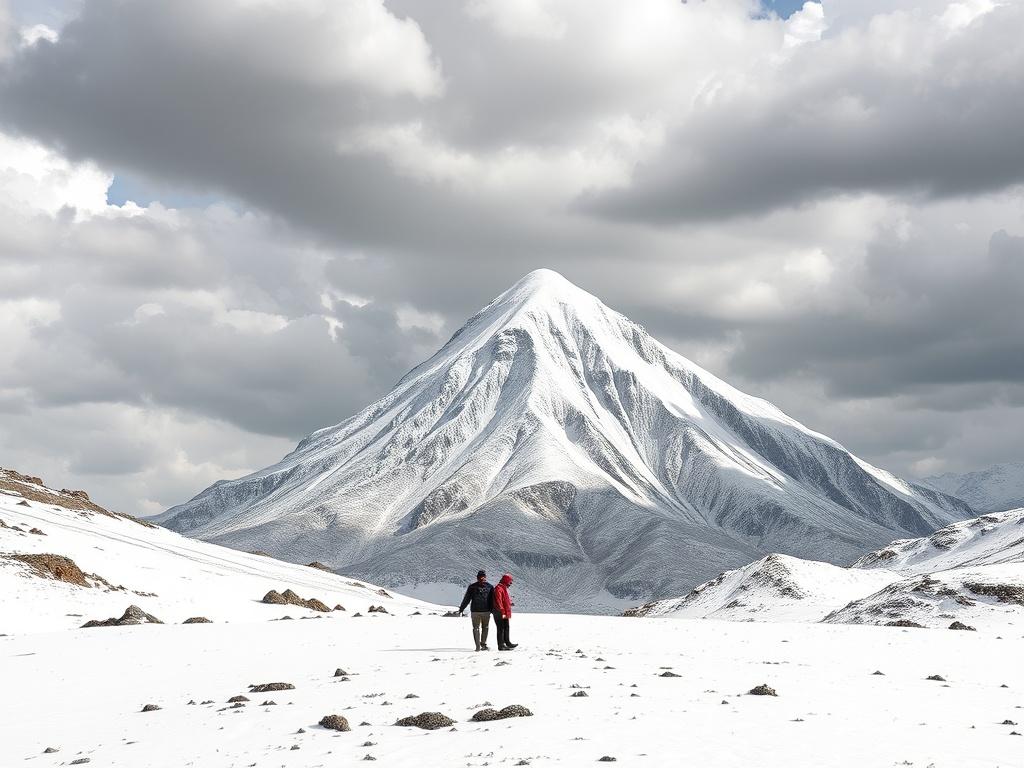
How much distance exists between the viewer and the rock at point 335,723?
83.8 feet

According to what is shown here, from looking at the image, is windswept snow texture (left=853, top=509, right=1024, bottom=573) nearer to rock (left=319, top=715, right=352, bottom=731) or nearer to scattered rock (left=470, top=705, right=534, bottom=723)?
scattered rock (left=470, top=705, right=534, bottom=723)

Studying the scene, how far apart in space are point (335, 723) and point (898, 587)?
223 ft

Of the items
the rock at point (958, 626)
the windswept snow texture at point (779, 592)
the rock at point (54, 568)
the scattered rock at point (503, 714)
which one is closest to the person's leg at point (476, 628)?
the scattered rock at point (503, 714)

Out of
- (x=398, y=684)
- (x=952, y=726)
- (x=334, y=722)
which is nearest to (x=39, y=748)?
Answer: (x=334, y=722)

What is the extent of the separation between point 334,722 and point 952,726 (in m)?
15.3

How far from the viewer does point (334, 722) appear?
2567cm

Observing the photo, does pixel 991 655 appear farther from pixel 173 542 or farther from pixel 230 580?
pixel 173 542

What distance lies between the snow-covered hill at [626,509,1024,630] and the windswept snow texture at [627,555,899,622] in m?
0.10

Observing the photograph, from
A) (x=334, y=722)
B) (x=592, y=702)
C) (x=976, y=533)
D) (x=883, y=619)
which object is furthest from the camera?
(x=976, y=533)

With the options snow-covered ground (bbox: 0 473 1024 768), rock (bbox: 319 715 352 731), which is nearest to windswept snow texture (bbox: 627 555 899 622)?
snow-covered ground (bbox: 0 473 1024 768)

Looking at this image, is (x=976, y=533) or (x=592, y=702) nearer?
(x=592, y=702)

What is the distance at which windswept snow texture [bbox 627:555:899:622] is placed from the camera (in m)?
101

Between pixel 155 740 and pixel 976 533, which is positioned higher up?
pixel 976 533

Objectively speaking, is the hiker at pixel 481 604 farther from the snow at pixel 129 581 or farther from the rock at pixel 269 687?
the snow at pixel 129 581
